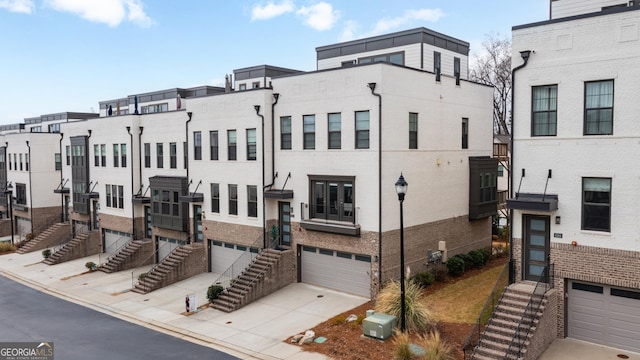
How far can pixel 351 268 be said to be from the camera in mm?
23031

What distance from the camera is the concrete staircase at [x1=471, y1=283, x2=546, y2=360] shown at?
1518 cm

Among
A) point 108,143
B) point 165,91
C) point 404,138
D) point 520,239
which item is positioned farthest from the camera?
point 165,91

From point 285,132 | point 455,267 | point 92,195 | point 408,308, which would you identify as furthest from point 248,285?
point 92,195

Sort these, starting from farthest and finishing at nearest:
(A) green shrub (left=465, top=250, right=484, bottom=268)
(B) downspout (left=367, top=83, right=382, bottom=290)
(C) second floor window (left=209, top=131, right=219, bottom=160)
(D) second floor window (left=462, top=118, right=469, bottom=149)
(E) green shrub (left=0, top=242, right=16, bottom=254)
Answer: (E) green shrub (left=0, top=242, right=16, bottom=254) → (C) second floor window (left=209, top=131, right=219, bottom=160) → (D) second floor window (left=462, top=118, right=469, bottom=149) → (A) green shrub (left=465, top=250, right=484, bottom=268) → (B) downspout (left=367, top=83, right=382, bottom=290)

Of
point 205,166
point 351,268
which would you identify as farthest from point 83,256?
point 351,268

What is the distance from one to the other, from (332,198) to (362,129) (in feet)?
11.7

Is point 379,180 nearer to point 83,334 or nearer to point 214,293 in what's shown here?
point 214,293

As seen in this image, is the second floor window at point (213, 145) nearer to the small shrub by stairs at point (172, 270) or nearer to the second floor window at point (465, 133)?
the small shrub by stairs at point (172, 270)

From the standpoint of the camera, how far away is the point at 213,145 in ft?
95.1

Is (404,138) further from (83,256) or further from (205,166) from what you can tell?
(83,256)

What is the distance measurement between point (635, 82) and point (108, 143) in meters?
33.0

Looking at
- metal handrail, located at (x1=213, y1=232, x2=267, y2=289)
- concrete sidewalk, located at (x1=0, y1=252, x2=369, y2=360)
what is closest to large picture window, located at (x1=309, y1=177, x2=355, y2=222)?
concrete sidewalk, located at (x1=0, y1=252, x2=369, y2=360)

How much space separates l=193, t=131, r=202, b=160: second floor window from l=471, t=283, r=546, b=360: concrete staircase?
63.0 ft

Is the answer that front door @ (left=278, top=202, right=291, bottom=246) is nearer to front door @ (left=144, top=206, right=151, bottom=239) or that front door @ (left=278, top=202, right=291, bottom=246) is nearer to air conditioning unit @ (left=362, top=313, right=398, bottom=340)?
air conditioning unit @ (left=362, top=313, right=398, bottom=340)
